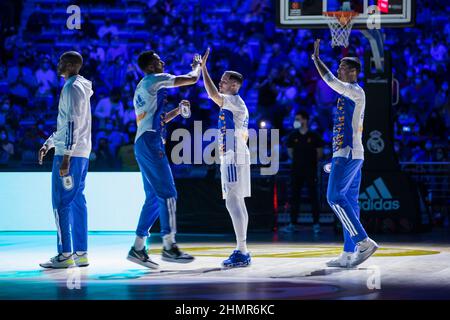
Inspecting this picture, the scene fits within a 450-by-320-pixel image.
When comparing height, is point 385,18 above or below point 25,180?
above

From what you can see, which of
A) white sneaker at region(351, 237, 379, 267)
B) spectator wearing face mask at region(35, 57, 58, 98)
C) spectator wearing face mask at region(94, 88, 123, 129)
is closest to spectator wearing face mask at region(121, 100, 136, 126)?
spectator wearing face mask at region(94, 88, 123, 129)

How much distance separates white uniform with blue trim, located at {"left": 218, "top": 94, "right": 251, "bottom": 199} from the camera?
34.2ft

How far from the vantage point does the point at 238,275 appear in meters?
9.66

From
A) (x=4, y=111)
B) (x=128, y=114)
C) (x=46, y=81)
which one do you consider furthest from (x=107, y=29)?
(x=4, y=111)

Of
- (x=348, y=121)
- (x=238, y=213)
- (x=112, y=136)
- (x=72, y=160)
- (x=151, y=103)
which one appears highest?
(x=151, y=103)

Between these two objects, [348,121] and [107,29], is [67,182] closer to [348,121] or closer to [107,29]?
[348,121]

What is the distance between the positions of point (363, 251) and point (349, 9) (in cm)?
670

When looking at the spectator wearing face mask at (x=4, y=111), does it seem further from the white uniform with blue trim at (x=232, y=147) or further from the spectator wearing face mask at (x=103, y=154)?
the white uniform with blue trim at (x=232, y=147)

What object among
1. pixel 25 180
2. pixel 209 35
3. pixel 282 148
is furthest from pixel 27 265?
pixel 209 35

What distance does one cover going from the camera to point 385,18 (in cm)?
1603

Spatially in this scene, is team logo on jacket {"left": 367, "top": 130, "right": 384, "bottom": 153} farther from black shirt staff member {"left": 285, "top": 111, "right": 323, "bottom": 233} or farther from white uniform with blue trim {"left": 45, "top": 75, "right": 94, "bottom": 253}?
white uniform with blue trim {"left": 45, "top": 75, "right": 94, "bottom": 253}

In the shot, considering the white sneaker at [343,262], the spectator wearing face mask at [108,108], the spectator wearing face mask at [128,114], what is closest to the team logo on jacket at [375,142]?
the white sneaker at [343,262]
